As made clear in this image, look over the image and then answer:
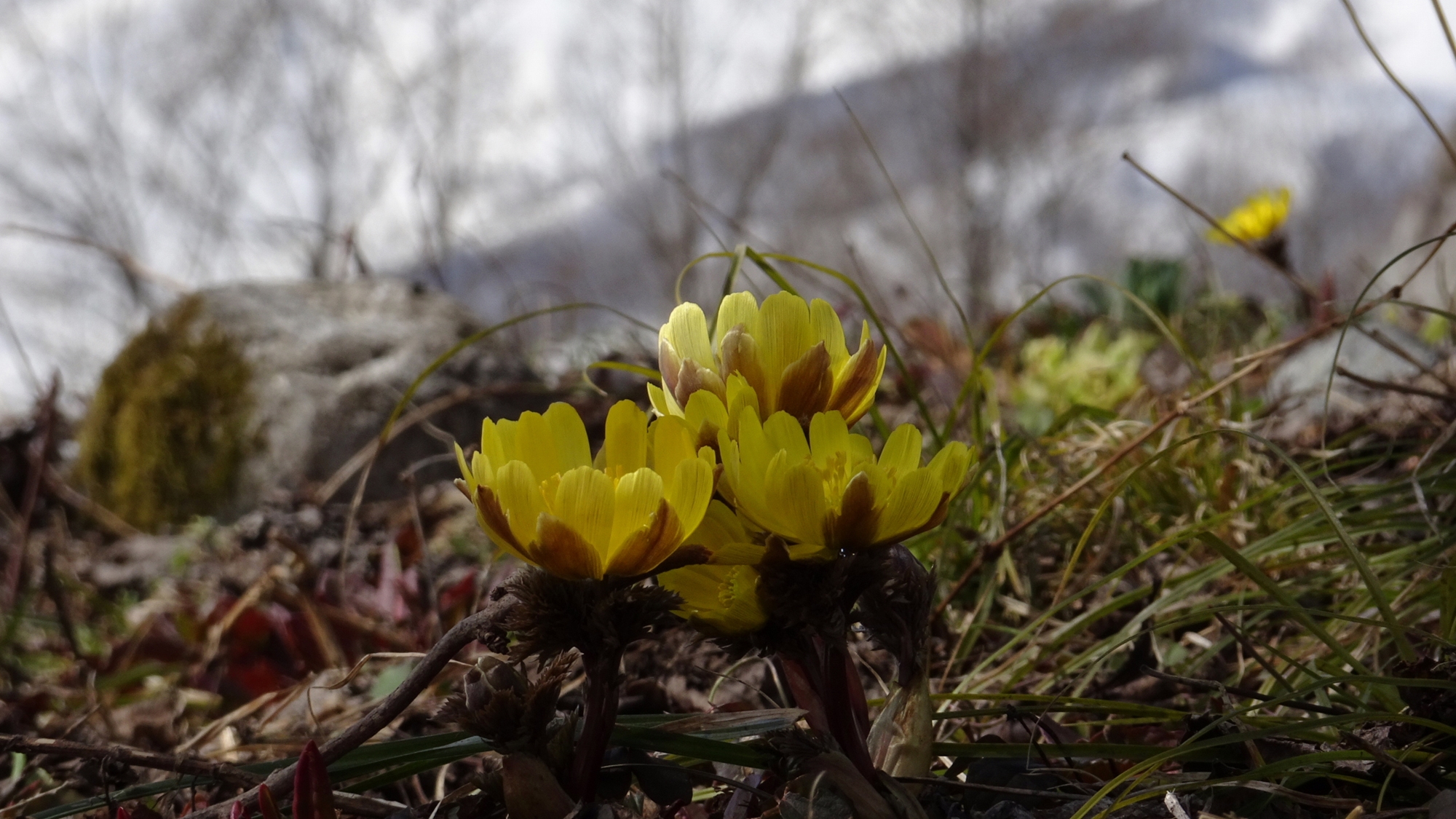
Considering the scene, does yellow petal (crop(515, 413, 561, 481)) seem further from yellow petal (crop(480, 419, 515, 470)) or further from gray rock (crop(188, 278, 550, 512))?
gray rock (crop(188, 278, 550, 512))

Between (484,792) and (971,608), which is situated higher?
(484,792)

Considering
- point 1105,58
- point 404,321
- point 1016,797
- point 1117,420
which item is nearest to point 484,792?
point 1016,797

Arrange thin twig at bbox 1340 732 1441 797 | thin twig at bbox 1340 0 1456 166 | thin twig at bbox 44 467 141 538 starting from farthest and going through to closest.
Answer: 1. thin twig at bbox 44 467 141 538
2. thin twig at bbox 1340 0 1456 166
3. thin twig at bbox 1340 732 1441 797

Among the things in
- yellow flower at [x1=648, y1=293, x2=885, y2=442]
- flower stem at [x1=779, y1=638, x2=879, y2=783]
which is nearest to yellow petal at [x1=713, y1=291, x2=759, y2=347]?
yellow flower at [x1=648, y1=293, x2=885, y2=442]

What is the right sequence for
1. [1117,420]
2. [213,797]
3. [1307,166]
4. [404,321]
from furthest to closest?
→ 1. [1307,166]
2. [404,321]
3. [1117,420]
4. [213,797]

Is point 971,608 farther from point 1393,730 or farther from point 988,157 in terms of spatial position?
point 988,157

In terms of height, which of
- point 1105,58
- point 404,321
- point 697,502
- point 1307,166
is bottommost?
point 1307,166
